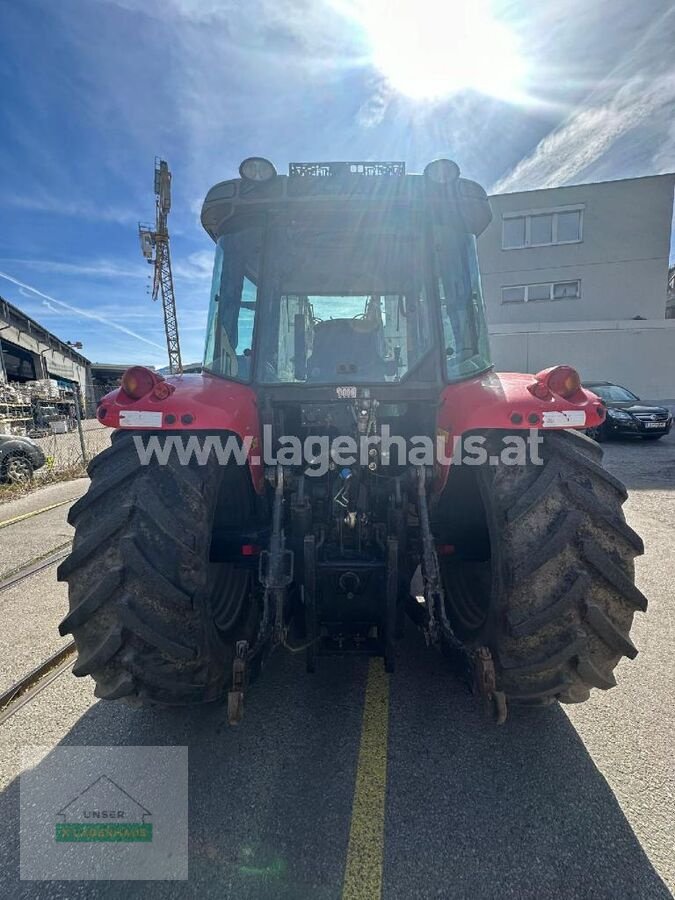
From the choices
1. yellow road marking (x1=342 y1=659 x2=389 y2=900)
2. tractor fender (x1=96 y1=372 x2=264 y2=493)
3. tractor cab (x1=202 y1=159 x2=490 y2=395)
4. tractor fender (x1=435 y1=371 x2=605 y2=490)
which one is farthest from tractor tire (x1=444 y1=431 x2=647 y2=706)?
tractor fender (x1=96 y1=372 x2=264 y2=493)

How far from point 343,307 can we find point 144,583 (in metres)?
2.05

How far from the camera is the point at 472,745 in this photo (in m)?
2.28

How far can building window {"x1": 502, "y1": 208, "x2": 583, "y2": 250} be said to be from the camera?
63.4 ft

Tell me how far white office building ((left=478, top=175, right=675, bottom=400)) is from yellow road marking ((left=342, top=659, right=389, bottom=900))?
18.1 meters

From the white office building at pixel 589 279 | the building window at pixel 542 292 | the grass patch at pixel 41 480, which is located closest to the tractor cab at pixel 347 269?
the grass patch at pixel 41 480

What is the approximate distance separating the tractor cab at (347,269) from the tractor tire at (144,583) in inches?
33.9

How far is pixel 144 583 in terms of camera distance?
194 centimetres

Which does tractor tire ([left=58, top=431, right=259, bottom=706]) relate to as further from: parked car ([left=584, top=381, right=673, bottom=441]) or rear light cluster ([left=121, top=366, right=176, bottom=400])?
parked car ([left=584, top=381, right=673, bottom=441])

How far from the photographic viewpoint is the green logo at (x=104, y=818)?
1849 mm

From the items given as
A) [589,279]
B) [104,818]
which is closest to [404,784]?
[104,818]

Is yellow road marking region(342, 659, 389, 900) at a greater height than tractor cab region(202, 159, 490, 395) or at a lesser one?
lesser

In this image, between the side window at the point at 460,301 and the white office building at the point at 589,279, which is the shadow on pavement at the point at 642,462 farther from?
the white office building at the point at 589,279

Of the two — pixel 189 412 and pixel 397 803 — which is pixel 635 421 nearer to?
pixel 397 803

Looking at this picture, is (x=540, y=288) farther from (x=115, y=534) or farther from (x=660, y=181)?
(x=115, y=534)
